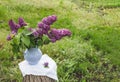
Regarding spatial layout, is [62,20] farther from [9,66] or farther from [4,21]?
[9,66]

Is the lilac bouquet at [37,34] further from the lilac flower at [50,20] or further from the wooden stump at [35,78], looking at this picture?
the wooden stump at [35,78]

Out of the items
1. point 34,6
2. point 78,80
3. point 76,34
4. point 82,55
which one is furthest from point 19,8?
point 78,80

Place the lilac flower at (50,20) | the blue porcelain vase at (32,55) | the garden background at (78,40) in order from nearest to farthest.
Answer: the lilac flower at (50,20)
the blue porcelain vase at (32,55)
the garden background at (78,40)

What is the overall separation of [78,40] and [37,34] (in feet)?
9.37

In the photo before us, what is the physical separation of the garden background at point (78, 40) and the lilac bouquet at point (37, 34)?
1375 mm

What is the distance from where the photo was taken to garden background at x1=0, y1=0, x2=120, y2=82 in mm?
5547

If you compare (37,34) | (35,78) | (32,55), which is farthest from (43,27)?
(35,78)

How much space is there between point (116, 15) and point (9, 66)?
11.6ft

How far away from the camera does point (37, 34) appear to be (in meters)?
3.88

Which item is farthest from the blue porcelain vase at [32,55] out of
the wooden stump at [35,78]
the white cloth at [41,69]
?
the wooden stump at [35,78]

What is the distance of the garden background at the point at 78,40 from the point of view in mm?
5547

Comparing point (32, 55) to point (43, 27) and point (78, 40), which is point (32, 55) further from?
point (78, 40)

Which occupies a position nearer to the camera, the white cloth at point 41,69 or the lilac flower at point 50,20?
the lilac flower at point 50,20

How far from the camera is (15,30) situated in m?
3.98
